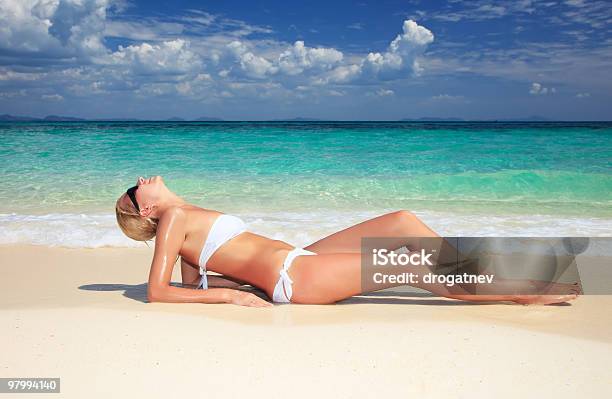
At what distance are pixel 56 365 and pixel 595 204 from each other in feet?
32.1

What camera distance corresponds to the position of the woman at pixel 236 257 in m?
3.61

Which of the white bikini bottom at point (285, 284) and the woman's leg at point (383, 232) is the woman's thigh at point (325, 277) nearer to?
the white bikini bottom at point (285, 284)

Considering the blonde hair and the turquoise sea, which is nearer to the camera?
the blonde hair

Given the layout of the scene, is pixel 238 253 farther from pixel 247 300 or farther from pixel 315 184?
pixel 315 184

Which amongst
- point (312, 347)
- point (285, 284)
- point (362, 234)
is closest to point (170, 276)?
point (285, 284)

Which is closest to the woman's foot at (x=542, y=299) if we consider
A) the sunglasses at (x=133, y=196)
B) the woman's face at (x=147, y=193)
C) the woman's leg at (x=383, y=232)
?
the woman's leg at (x=383, y=232)

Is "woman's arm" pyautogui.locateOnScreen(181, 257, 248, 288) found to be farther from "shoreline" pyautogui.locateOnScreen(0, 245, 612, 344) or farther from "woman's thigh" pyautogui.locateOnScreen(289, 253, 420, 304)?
"woman's thigh" pyautogui.locateOnScreen(289, 253, 420, 304)

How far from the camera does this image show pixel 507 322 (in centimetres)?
331

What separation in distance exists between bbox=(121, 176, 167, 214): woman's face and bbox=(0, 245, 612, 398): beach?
68 cm

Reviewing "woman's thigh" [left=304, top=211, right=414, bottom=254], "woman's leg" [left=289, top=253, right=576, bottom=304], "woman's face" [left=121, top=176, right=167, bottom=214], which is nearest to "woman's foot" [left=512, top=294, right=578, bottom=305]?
"woman's leg" [left=289, top=253, right=576, bottom=304]

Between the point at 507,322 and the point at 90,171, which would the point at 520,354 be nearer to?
the point at 507,322

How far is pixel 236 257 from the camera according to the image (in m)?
3.77

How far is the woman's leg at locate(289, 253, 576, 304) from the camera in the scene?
11.7ft

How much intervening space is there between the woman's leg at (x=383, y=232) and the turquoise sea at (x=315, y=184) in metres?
2.46
